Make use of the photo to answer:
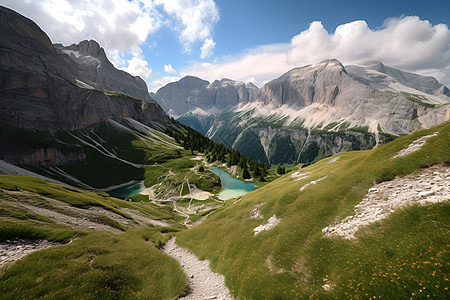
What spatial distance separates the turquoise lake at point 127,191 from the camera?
103550mm

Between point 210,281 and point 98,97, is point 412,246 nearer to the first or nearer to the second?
point 210,281

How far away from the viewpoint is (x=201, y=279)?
21.0m

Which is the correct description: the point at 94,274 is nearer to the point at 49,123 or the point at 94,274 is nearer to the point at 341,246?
the point at 341,246

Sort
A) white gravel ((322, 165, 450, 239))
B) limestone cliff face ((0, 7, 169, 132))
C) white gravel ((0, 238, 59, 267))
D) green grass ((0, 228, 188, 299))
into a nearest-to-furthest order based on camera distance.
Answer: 1. green grass ((0, 228, 188, 299))
2. white gravel ((322, 165, 450, 239))
3. white gravel ((0, 238, 59, 267))
4. limestone cliff face ((0, 7, 169, 132))

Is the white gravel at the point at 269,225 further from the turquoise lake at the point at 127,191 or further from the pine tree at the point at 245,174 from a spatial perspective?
the turquoise lake at the point at 127,191

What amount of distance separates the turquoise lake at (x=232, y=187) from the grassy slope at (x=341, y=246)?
174ft

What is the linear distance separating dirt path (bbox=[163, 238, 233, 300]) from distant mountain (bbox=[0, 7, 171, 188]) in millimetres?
112234

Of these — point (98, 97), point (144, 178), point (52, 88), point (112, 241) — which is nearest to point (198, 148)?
point (144, 178)

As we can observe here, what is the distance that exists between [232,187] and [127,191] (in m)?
67.1

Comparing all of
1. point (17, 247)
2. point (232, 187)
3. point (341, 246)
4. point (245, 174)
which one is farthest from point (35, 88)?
point (341, 246)

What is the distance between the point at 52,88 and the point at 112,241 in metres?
190

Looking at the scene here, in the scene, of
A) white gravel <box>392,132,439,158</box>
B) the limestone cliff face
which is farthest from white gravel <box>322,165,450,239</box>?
the limestone cliff face

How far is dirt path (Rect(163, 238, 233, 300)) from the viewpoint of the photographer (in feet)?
59.5

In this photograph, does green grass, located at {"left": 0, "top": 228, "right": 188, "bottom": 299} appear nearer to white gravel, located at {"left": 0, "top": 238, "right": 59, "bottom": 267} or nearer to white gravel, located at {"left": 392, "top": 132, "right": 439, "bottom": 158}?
white gravel, located at {"left": 0, "top": 238, "right": 59, "bottom": 267}
